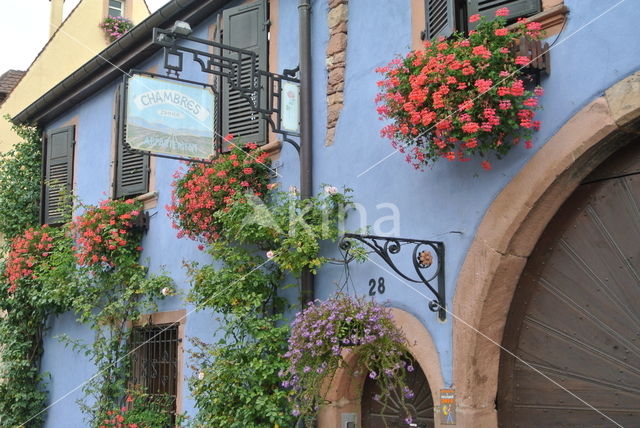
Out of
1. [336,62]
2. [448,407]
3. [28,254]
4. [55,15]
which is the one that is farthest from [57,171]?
[448,407]

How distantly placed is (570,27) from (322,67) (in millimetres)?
2531

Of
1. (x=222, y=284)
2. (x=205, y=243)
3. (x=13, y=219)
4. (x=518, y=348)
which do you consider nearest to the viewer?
(x=518, y=348)

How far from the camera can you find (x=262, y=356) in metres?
6.77

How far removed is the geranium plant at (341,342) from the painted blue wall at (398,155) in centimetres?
31

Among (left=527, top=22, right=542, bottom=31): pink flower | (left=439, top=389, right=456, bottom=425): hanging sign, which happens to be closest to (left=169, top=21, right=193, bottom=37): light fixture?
(left=527, top=22, right=542, bottom=31): pink flower

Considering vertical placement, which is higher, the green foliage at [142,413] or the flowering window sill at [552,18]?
the flowering window sill at [552,18]

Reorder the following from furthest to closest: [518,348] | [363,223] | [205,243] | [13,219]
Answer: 1. [13,219]
2. [205,243]
3. [363,223]
4. [518,348]

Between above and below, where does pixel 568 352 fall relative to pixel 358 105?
below

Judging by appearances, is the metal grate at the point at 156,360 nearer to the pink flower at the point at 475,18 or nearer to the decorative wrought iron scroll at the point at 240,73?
the decorative wrought iron scroll at the point at 240,73

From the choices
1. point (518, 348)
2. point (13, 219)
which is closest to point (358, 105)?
point (518, 348)

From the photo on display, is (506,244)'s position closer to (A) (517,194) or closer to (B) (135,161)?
(A) (517,194)

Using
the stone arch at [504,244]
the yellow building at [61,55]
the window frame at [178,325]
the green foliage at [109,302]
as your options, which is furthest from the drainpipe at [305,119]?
the yellow building at [61,55]

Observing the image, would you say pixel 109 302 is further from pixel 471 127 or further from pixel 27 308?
pixel 471 127

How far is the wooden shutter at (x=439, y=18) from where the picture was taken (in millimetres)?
5605
